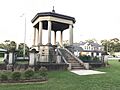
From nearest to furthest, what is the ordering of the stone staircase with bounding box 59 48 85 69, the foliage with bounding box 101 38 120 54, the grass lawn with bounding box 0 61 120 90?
the grass lawn with bounding box 0 61 120 90
the stone staircase with bounding box 59 48 85 69
the foliage with bounding box 101 38 120 54

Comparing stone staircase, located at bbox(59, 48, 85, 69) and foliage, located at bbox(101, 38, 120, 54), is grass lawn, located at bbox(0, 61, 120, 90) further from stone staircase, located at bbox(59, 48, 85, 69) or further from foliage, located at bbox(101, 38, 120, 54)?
foliage, located at bbox(101, 38, 120, 54)

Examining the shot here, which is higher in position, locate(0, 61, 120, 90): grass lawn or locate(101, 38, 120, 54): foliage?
locate(101, 38, 120, 54): foliage

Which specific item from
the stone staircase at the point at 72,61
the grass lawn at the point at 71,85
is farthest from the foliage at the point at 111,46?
the grass lawn at the point at 71,85

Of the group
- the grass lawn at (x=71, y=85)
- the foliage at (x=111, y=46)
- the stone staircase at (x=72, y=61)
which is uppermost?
the foliage at (x=111, y=46)

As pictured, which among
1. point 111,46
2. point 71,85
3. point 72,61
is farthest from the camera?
point 111,46

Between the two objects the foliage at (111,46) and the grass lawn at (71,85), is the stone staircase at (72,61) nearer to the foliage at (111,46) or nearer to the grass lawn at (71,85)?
the grass lawn at (71,85)

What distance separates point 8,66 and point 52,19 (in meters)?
7.94

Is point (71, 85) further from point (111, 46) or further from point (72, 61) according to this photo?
point (111, 46)

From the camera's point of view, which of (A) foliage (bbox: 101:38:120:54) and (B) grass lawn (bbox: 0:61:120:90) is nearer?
(B) grass lawn (bbox: 0:61:120:90)

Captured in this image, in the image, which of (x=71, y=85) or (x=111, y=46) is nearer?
(x=71, y=85)

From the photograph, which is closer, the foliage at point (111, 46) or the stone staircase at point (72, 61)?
the stone staircase at point (72, 61)

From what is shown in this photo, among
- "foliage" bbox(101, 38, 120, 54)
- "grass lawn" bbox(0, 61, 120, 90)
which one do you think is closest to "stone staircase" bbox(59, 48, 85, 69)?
"grass lawn" bbox(0, 61, 120, 90)

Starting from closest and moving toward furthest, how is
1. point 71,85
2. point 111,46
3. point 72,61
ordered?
point 71,85 → point 72,61 → point 111,46

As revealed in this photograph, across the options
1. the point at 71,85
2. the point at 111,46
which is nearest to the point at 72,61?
the point at 71,85
